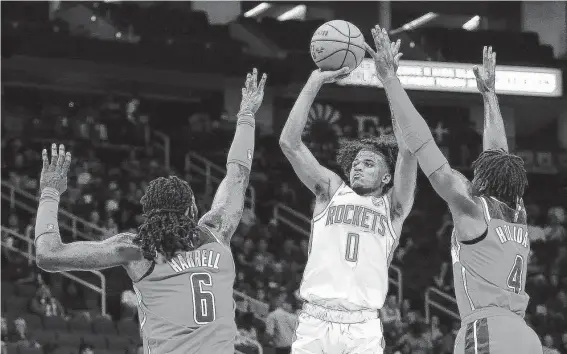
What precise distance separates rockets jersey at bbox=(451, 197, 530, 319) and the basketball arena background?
9591 millimetres

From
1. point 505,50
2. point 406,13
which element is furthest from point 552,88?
point 406,13

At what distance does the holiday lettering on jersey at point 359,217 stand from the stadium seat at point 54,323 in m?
8.94

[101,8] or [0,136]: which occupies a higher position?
[101,8]

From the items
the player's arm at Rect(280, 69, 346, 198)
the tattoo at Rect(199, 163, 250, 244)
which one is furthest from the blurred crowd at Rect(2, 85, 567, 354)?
the tattoo at Rect(199, 163, 250, 244)

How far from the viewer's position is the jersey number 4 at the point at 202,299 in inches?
221

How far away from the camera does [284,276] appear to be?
17.9m

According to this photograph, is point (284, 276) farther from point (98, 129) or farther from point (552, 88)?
point (552, 88)

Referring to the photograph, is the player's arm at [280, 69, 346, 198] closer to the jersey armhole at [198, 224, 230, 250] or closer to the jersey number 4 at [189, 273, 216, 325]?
the jersey armhole at [198, 224, 230, 250]

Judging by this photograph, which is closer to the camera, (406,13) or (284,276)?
(284,276)

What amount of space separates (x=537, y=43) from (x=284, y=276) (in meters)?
10.1

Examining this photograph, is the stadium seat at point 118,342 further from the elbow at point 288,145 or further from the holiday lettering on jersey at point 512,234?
the holiday lettering on jersey at point 512,234

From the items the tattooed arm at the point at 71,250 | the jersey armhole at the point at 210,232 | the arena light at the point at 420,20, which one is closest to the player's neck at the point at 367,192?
the jersey armhole at the point at 210,232

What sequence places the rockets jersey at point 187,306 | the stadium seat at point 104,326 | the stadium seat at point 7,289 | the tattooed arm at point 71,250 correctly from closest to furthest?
the tattooed arm at point 71,250 < the rockets jersey at point 187,306 < the stadium seat at point 104,326 < the stadium seat at point 7,289

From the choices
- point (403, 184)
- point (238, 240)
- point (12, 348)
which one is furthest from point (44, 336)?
point (403, 184)
